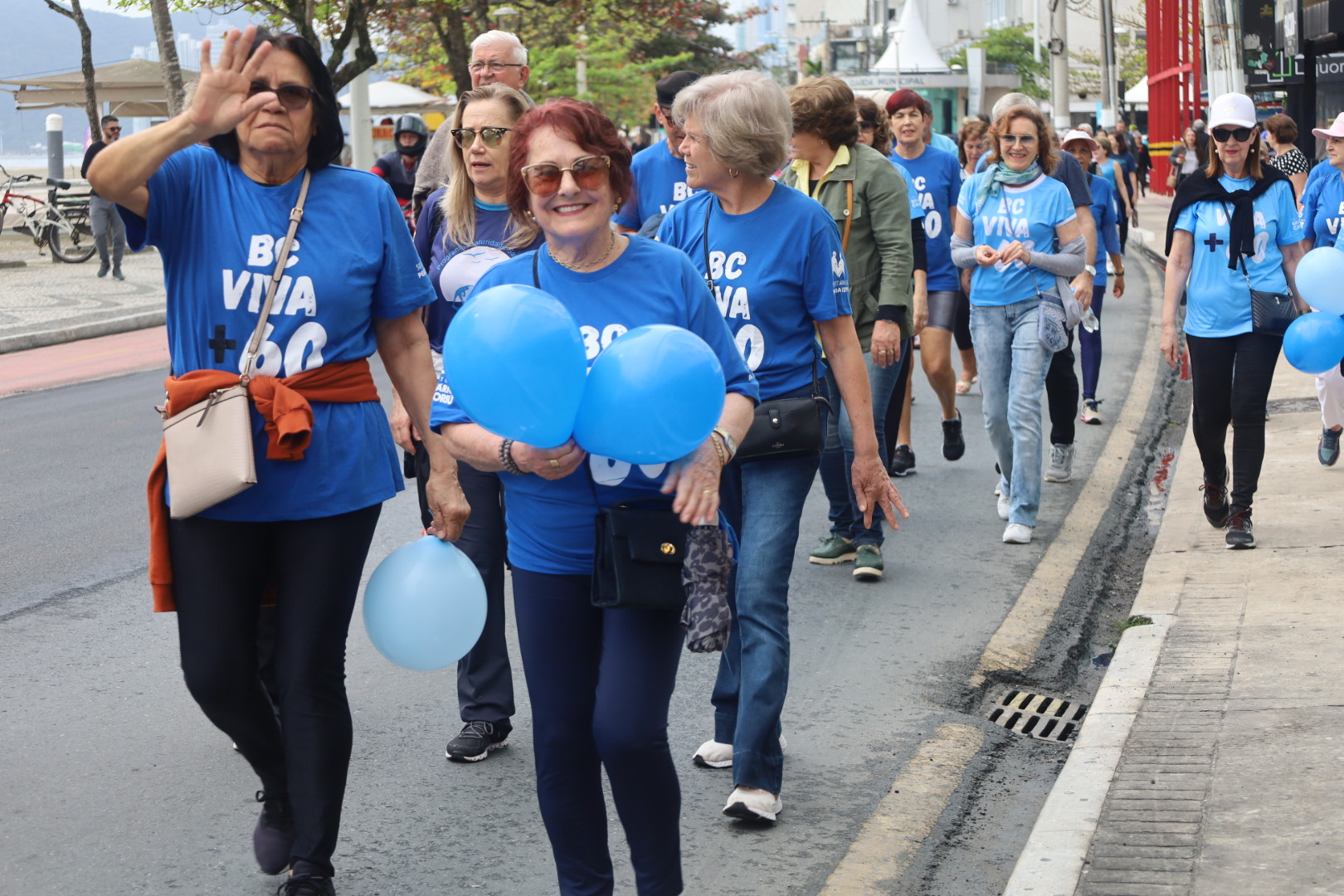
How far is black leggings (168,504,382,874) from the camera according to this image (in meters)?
3.41

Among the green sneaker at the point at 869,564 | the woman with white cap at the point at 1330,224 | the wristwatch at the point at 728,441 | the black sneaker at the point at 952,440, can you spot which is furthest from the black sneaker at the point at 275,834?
the woman with white cap at the point at 1330,224

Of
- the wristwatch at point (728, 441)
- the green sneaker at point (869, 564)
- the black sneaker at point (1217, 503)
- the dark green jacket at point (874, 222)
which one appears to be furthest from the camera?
the black sneaker at point (1217, 503)

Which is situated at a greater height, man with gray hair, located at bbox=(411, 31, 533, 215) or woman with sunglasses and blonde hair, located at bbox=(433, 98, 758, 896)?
man with gray hair, located at bbox=(411, 31, 533, 215)

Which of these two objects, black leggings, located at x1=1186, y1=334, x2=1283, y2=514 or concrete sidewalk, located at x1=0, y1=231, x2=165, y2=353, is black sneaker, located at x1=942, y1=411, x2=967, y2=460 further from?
concrete sidewalk, located at x1=0, y1=231, x2=165, y2=353

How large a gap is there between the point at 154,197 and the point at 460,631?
44.3 inches

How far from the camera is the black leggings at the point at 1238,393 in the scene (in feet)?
22.3

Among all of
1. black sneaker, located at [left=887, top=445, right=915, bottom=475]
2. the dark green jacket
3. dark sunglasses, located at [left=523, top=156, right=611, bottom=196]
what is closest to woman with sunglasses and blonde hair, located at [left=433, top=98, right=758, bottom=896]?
dark sunglasses, located at [left=523, top=156, right=611, bottom=196]

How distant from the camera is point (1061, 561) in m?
7.07

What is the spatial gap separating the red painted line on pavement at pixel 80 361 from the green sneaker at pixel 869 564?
8.47 meters

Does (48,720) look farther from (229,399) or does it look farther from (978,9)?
(978,9)

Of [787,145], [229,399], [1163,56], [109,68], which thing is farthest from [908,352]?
[1163,56]

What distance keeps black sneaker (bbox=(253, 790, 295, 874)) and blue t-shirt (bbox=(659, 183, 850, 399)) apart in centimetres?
165

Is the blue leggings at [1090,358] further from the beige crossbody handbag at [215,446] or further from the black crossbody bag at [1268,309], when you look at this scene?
the beige crossbody handbag at [215,446]

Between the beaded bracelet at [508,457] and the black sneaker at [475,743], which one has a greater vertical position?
the beaded bracelet at [508,457]
